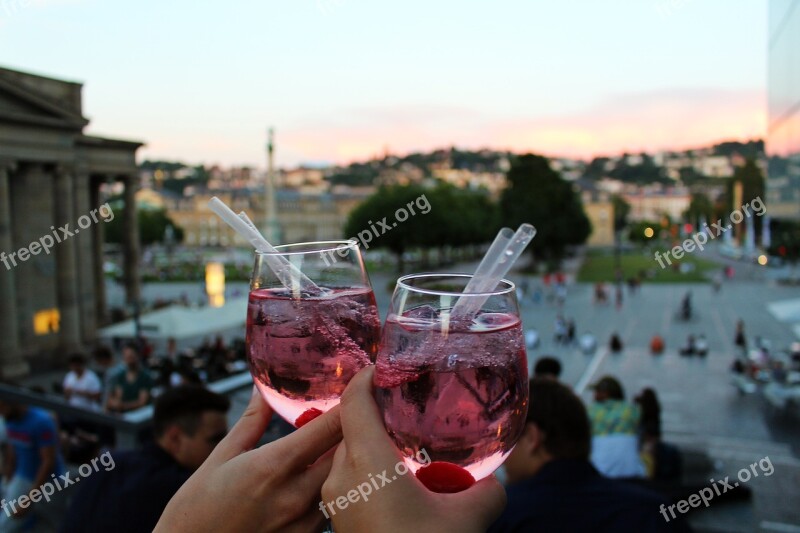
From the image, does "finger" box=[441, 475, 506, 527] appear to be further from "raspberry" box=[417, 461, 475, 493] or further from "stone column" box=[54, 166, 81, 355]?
"stone column" box=[54, 166, 81, 355]

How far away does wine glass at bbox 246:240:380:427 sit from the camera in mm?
1432

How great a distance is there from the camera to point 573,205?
244ft

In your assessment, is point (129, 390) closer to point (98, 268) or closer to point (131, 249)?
point (98, 268)

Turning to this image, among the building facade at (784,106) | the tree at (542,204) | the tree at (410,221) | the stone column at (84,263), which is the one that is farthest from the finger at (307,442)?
the tree at (542,204)

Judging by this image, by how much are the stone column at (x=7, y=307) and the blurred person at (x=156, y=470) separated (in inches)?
890

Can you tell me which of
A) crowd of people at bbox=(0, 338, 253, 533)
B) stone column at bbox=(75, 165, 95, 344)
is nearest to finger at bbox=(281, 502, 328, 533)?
crowd of people at bbox=(0, 338, 253, 533)

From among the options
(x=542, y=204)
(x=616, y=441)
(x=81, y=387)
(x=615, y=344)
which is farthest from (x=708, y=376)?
(x=542, y=204)

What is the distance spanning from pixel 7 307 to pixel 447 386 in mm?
26046

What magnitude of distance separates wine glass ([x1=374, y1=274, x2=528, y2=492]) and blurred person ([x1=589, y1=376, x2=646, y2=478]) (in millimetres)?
4630

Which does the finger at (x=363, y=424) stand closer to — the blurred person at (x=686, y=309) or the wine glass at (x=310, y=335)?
the wine glass at (x=310, y=335)

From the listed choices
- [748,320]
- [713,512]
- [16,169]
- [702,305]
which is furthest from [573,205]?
[713,512]

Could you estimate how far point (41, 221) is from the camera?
84.3 ft

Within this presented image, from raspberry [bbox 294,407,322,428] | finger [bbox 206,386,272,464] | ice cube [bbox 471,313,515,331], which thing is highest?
ice cube [bbox 471,313,515,331]

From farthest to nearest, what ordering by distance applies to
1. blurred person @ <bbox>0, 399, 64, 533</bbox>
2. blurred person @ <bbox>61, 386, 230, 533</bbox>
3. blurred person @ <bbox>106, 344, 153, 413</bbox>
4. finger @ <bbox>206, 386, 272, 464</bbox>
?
blurred person @ <bbox>106, 344, 153, 413</bbox>, blurred person @ <bbox>0, 399, 64, 533</bbox>, blurred person @ <bbox>61, 386, 230, 533</bbox>, finger @ <bbox>206, 386, 272, 464</bbox>
